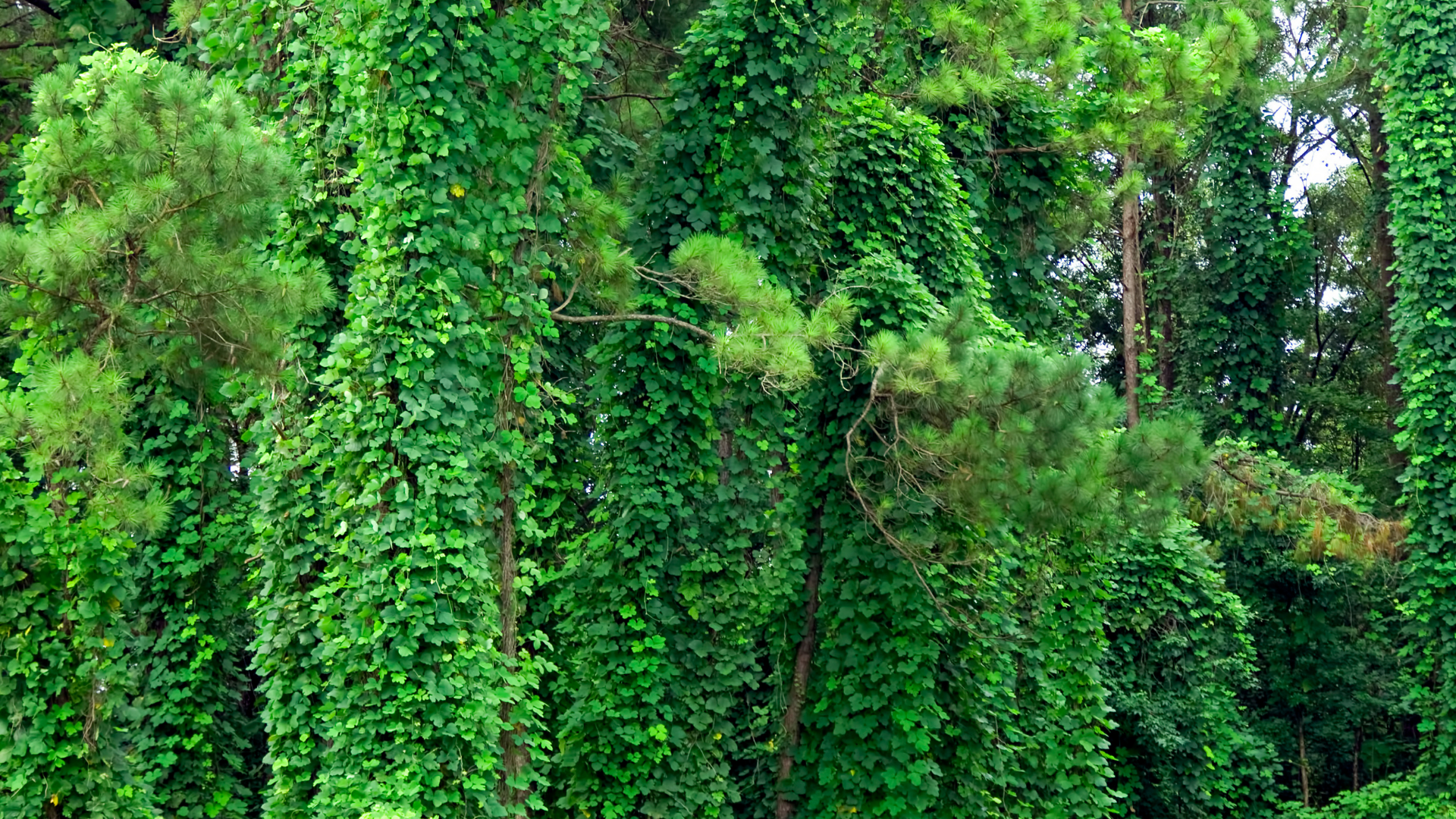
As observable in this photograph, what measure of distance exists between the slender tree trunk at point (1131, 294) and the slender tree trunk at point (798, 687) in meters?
9.61

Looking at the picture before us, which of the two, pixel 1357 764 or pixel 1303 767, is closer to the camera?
pixel 1303 767

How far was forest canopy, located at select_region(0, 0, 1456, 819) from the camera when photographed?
773 centimetres

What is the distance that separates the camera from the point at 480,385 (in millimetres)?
8086

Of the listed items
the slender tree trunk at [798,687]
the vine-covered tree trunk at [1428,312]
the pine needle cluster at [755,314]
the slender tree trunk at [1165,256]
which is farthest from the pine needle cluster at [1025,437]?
the slender tree trunk at [1165,256]

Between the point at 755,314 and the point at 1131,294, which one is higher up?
the point at 1131,294

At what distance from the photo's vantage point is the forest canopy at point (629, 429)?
7.73m

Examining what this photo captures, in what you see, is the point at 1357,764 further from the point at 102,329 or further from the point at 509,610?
the point at 102,329

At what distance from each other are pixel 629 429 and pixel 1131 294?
471 inches

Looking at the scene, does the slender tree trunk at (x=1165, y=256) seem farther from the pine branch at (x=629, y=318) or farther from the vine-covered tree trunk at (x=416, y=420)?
the vine-covered tree trunk at (x=416, y=420)

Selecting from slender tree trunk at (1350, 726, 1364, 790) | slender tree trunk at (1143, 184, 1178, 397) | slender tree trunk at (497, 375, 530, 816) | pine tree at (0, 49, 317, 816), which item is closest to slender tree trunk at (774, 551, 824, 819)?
slender tree trunk at (497, 375, 530, 816)

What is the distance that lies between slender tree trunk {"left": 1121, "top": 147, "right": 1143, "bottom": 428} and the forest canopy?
3.58 meters

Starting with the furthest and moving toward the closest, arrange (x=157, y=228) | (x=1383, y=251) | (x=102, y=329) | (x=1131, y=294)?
(x=1131, y=294) → (x=1383, y=251) → (x=102, y=329) → (x=157, y=228)

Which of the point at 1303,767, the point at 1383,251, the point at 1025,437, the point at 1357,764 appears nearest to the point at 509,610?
the point at 1025,437

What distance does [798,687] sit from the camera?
10.9 metres
